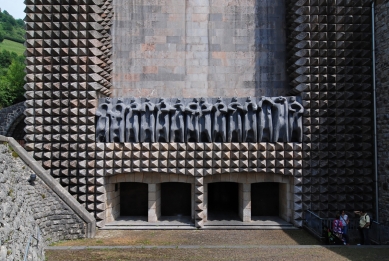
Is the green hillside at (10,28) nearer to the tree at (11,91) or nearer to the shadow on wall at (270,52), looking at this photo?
the tree at (11,91)

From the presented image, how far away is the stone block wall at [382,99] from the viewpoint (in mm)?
15703

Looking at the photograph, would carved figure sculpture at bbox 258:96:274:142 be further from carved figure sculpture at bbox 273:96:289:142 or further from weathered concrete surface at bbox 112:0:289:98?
weathered concrete surface at bbox 112:0:289:98

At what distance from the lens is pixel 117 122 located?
1742 cm

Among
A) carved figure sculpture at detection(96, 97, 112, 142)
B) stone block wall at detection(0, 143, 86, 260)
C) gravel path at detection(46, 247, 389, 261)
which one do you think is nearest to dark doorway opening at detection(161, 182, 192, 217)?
carved figure sculpture at detection(96, 97, 112, 142)

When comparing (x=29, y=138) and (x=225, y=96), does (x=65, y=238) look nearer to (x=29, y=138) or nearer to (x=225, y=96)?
(x=29, y=138)

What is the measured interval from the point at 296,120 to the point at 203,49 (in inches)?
229

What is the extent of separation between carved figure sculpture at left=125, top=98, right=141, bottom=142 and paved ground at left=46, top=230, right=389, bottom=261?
4.27 m

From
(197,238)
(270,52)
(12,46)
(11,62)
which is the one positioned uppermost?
(12,46)

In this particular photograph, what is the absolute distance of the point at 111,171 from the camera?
56.5 feet

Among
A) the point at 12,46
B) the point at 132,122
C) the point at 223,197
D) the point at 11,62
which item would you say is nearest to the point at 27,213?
the point at 132,122

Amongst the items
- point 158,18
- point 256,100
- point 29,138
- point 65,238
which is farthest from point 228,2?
point 65,238

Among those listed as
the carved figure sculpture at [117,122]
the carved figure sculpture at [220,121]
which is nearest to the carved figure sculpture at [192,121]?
the carved figure sculpture at [220,121]

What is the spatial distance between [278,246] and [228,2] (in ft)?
39.5

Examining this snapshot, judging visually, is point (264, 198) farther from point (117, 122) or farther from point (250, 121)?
point (117, 122)
